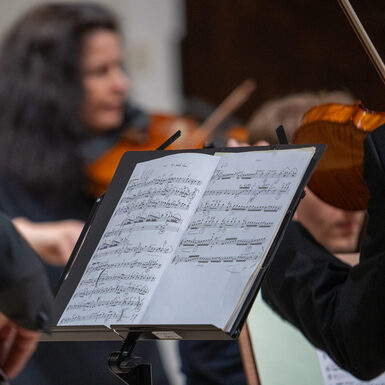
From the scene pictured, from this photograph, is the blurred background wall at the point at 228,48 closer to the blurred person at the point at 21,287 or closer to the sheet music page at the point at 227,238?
the sheet music page at the point at 227,238

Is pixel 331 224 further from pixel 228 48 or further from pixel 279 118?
pixel 228 48

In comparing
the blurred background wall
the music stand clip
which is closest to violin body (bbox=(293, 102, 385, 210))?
the music stand clip

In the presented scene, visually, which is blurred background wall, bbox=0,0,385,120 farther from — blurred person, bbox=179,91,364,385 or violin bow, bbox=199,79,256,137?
blurred person, bbox=179,91,364,385

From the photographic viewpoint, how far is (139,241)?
107 cm

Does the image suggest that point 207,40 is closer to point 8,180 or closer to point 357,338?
point 8,180

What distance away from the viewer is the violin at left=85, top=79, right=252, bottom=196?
2.48 meters

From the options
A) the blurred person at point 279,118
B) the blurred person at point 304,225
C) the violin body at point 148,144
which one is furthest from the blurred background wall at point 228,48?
the blurred person at point 304,225

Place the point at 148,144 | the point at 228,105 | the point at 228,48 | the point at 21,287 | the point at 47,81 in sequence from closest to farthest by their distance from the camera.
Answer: the point at 21,287 < the point at 47,81 < the point at 148,144 < the point at 228,105 < the point at 228,48

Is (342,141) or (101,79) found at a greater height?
(342,141)

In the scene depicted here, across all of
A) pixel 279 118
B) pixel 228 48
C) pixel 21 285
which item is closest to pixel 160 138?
pixel 228 48

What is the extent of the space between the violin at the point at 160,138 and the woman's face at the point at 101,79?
11cm

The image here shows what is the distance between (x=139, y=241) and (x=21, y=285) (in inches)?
10.8

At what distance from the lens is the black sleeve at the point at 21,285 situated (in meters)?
0.81

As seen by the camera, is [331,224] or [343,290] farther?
[331,224]
